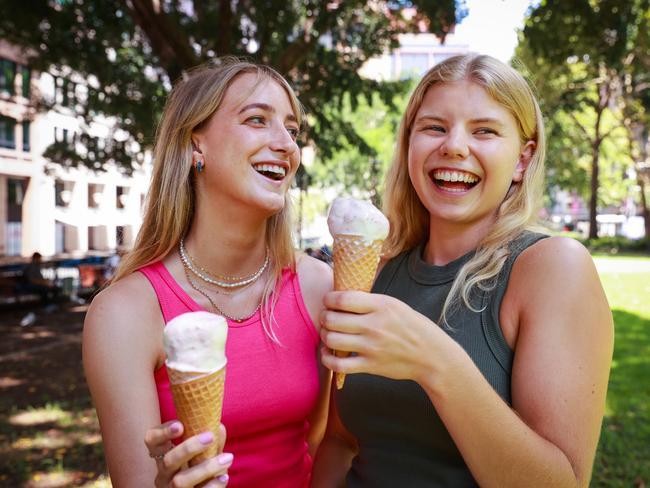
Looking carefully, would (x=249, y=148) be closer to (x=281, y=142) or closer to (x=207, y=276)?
(x=281, y=142)

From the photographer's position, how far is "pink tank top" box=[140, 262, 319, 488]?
2.20 metres

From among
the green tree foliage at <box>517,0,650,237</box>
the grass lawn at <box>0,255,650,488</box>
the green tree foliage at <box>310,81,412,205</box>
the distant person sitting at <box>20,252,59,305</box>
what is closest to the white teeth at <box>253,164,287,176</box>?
the grass lawn at <box>0,255,650,488</box>

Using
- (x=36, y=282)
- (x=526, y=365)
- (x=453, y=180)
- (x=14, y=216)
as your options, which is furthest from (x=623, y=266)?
(x=14, y=216)

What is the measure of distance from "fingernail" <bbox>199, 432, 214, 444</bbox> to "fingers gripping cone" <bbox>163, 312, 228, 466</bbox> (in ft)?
0.09

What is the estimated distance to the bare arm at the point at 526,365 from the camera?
1.42 metres

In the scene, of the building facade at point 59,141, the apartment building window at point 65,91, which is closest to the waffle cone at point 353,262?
the building facade at point 59,141

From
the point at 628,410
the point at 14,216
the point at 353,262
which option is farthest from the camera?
the point at 14,216

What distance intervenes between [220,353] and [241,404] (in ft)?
2.67

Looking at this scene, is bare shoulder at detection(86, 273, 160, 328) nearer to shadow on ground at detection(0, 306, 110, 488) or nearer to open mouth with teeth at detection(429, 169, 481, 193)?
open mouth with teeth at detection(429, 169, 481, 193)

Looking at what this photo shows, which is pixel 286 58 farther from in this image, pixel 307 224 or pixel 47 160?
pixel 307 224

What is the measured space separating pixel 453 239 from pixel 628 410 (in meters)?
5.37

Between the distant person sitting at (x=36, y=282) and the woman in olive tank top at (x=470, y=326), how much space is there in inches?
589

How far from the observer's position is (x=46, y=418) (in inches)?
252

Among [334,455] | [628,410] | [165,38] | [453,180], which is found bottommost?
[628,410]
